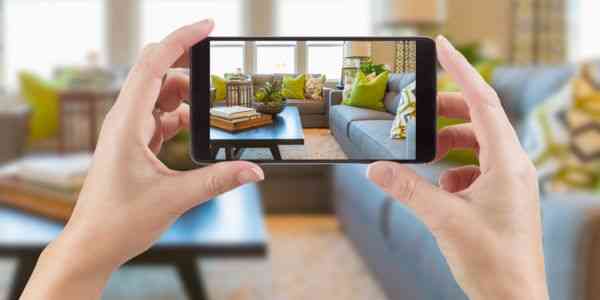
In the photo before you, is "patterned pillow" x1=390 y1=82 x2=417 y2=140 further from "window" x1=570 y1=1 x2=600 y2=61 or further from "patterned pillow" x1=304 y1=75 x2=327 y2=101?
"window" x1=570 y1=1 x2=600 y2=61

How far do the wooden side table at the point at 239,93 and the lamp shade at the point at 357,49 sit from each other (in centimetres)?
10

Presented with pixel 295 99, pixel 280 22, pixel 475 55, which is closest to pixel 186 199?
pixel 295 99

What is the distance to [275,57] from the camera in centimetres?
58

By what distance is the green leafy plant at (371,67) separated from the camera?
1.94 ft

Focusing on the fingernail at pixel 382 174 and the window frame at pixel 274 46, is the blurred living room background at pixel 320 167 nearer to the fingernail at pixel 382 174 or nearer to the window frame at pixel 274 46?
the window frame at pixel 274 46

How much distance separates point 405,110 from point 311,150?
10 cm

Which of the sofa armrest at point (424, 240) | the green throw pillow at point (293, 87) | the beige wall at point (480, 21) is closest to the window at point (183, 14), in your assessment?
the beige wall at point (480, 21)

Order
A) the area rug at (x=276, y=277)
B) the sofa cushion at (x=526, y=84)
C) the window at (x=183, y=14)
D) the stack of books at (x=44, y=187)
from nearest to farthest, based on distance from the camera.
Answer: the stack of books at (x=44, y=187)
the area rug at (x=276, y=277)
the sofa cushion at (x=526, y=84)
the window at (x=183, y=14)

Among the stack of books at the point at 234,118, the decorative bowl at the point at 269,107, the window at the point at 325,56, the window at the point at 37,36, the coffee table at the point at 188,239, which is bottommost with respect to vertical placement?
the coffee table at the point at 188,239

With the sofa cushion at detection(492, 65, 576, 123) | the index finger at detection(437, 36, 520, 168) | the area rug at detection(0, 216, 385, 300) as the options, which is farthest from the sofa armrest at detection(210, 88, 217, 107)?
the sofa cushion at detection(492, 65, 576, 123)

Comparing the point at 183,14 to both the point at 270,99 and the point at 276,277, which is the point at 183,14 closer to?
the point at 276,277

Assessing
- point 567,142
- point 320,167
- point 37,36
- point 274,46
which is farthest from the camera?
point 37,36

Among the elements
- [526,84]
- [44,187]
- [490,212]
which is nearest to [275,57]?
[490,212]

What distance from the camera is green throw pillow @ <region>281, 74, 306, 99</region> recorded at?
62 cm
